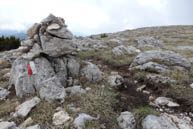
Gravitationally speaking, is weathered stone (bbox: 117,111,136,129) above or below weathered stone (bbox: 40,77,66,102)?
below

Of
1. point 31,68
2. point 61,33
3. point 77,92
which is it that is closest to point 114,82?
point 77,92

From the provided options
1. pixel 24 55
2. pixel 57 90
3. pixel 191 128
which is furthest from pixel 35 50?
pixel 191 128

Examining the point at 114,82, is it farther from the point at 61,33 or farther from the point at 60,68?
the point at 61,33

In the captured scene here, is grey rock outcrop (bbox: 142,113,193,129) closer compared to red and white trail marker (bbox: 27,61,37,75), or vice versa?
grey rock outcrop (bbox: 142,113,193,129)

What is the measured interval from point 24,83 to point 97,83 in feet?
14.4

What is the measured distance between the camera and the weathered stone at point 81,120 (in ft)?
14.1

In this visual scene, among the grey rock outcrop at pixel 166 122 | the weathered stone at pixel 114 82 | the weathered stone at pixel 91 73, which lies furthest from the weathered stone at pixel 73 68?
the grey rock outcrop at pixel 166 122

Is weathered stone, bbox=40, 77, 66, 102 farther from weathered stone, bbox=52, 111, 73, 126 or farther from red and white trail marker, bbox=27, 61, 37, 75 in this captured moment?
red and white trail marker, bbox=27, 61, 37, 75

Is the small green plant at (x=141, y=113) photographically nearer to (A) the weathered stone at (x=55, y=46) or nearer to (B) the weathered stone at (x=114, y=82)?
(B) the weathered stone at (x=114, y=82)

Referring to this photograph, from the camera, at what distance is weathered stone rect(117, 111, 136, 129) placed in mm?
4545

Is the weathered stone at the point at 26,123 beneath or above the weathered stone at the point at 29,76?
beneath

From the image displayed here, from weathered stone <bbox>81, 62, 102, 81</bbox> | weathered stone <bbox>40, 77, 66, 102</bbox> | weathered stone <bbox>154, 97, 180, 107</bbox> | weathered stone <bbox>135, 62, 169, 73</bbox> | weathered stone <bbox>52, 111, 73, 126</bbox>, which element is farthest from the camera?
weathered stone <bbox>135, 62, 169, 73</bbox>

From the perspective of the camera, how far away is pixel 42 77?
6.74 meters

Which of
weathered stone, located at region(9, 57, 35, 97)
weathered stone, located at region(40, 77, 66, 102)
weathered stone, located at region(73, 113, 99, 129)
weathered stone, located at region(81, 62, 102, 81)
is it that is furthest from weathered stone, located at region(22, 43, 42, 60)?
weathered stone, located at region(73, 113, 99, 129)
